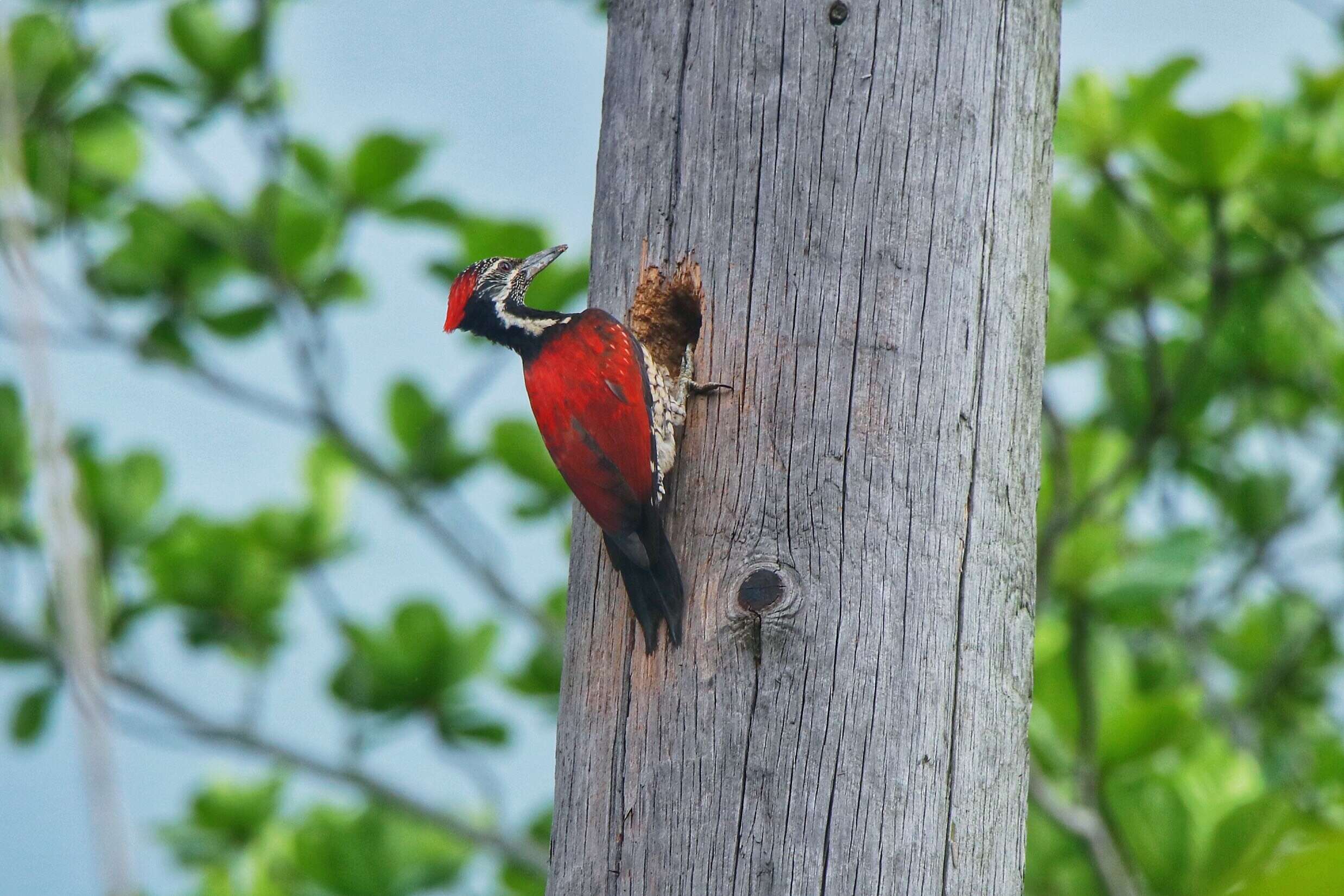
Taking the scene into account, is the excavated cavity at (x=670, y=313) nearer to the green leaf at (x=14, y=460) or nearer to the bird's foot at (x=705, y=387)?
the bird's foot at (x=705, y=387)

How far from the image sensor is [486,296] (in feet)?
8.86

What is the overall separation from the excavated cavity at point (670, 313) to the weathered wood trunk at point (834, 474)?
3cm

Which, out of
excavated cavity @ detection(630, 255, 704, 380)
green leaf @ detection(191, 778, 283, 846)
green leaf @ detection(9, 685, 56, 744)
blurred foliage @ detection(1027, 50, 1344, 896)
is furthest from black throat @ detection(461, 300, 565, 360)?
green leaf @ detection(191, 778, 283, 846)

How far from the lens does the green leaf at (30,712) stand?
480 centimetres

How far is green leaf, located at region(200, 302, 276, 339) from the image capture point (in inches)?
187

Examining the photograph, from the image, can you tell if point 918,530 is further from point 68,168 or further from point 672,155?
point 68,168

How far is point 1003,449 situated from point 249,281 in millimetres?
3615


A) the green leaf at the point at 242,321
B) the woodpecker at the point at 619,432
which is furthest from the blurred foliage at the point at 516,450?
the woodpecker at the point at 619,432

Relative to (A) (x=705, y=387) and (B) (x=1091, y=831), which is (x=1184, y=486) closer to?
(B) (x=1091, y=831)

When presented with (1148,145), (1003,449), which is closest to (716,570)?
(1003,449)

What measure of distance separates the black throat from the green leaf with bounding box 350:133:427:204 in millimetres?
2029

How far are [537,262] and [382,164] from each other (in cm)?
203

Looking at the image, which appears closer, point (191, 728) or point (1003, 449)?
point (1003, 449)

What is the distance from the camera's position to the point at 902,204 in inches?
76.2
